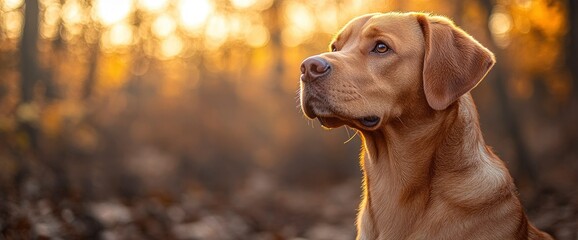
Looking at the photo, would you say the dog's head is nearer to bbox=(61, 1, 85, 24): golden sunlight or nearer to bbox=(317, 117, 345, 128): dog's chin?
bbox=(317, 117, 345, 128): dog's chin

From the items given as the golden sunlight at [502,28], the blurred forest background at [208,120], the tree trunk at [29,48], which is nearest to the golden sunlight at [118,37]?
the blurred forest background at [208,120]

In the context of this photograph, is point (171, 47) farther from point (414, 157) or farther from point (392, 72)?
point (414, 157)

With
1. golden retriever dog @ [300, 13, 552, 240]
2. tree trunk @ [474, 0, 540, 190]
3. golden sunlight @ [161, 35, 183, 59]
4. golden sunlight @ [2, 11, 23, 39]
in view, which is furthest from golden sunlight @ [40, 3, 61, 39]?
golden retriever dog @ [300, 13, 552, 240]

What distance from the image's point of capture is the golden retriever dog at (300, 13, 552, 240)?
14.5 ft

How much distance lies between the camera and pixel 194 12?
30578 mm

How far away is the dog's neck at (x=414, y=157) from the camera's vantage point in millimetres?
4551

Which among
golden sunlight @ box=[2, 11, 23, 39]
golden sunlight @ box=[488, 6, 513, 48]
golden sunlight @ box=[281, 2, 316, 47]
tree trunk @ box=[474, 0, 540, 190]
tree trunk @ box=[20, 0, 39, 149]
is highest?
golden sunlight @ box=[281, 2, 316, 47]

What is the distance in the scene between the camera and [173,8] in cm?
2855

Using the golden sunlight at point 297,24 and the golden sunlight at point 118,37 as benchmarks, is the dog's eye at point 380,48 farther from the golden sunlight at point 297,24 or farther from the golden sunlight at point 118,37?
the golden sunlight at point 297,24

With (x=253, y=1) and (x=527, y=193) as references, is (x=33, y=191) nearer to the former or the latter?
(x=527, y=193)

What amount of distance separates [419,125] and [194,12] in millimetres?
26810

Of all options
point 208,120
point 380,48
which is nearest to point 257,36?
point 208,120

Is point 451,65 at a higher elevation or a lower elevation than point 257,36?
lower

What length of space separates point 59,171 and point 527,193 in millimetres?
8872
